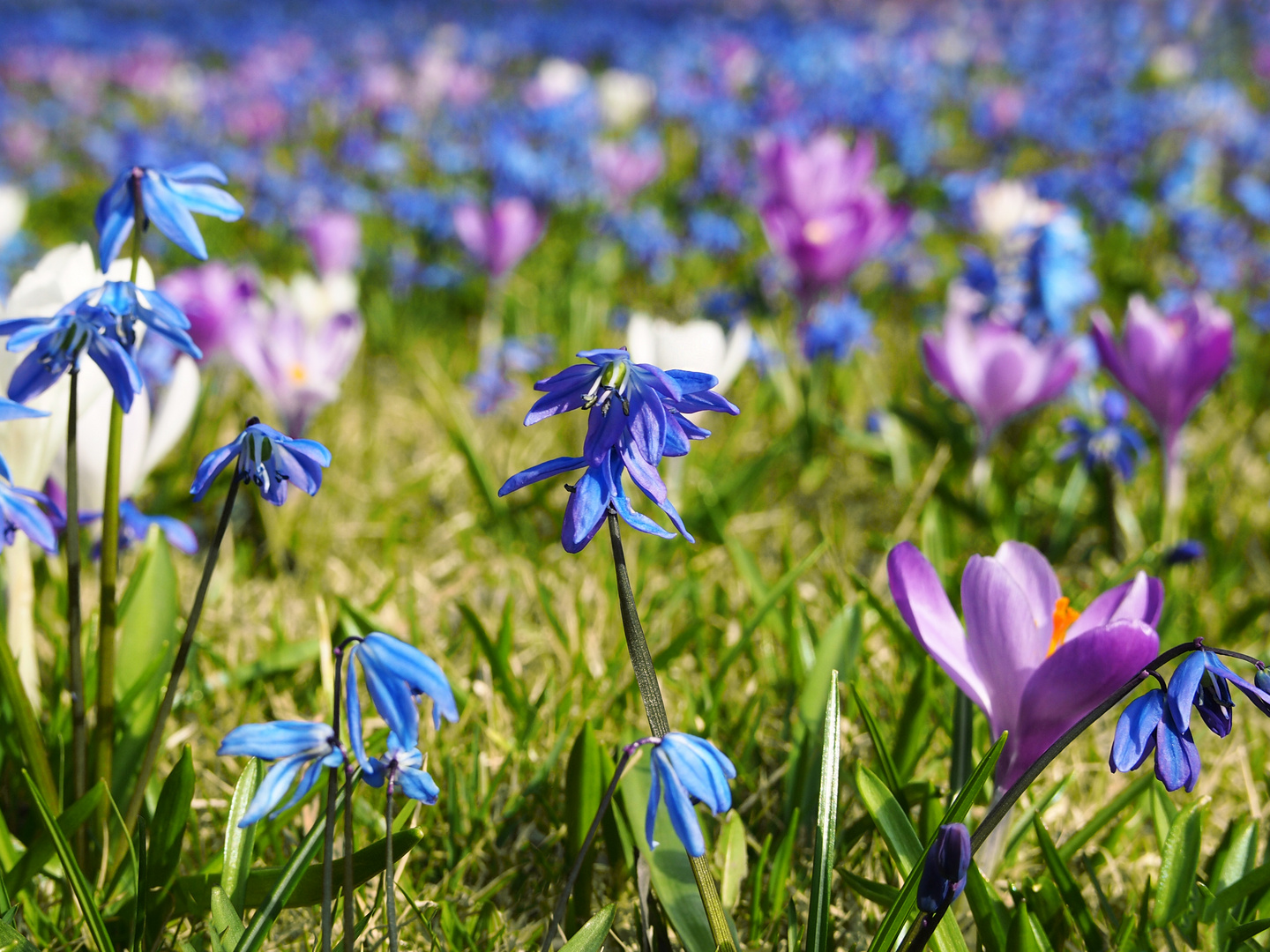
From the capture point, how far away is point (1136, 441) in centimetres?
218

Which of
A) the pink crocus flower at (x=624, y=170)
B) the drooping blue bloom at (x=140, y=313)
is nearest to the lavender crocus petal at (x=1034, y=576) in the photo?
the drooping blue bloom at (x=140, y=313)

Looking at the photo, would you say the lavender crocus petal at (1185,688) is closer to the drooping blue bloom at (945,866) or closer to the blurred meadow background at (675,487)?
the drooping blue bloom at (945,866)

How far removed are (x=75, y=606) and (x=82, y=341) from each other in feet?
1.10

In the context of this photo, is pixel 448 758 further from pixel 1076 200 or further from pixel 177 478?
pixel 1076 200

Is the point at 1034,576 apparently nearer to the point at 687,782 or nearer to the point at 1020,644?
the point at 1020,644

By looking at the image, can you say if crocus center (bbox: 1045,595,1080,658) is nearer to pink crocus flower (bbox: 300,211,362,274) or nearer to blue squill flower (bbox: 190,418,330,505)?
blue squill flower (bbox: 190,418,330,505)

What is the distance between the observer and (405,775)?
883mm

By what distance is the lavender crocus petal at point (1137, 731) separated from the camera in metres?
0.83

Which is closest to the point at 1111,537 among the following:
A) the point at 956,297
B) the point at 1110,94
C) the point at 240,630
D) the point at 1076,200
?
the point at 956,297

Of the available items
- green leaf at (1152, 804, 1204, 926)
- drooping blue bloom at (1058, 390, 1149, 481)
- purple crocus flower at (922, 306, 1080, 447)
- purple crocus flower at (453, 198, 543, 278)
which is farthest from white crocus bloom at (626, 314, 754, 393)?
purple crocus flower at (453, 198, 543, 278)

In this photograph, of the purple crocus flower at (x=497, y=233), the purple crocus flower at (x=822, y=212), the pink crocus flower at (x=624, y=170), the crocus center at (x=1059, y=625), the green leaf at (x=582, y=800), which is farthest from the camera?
the pink crocus flower at (x=624, y=170)

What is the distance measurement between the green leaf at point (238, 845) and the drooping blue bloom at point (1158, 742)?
803 mm

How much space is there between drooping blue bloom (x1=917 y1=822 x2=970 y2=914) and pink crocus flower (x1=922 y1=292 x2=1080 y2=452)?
4.91 ft

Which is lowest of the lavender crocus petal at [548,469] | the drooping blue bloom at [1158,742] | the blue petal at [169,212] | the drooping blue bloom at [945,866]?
the drooping blue bloom at [945,866]
